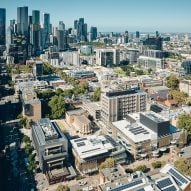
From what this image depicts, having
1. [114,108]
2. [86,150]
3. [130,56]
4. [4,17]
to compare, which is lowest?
[86,150]

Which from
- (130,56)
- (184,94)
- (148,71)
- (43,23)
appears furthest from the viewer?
(43,23)

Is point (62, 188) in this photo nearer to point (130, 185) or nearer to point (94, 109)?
point (130, 185)

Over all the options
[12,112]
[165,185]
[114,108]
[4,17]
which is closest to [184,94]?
[114,108]

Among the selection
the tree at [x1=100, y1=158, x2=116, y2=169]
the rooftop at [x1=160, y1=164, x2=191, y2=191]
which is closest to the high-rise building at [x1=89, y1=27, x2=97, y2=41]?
the tree at [x1=100, y1=158, x2=116, y2=169]

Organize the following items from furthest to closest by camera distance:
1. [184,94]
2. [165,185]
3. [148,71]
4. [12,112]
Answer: [148,71], [184,94], [12,112], [165,185]

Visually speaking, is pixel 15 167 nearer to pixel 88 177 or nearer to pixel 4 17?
pixel 88 177

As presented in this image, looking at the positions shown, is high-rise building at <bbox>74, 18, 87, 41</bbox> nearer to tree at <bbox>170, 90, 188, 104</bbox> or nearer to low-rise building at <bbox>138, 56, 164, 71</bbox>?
low-rise building at <bbox>138, 56, 164, 71</bbox>

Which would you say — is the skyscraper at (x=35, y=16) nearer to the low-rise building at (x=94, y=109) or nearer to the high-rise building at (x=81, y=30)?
the high-rise building at (x=81, y=30)
